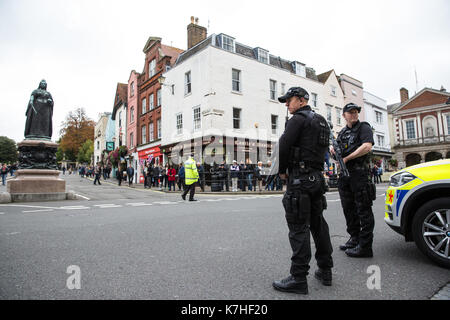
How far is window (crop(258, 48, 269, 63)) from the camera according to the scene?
25.1m

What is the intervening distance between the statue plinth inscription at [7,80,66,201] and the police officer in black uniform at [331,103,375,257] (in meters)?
11.9

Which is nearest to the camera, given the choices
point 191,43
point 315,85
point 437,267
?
point 437,267

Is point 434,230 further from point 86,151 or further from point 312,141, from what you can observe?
point 86,151

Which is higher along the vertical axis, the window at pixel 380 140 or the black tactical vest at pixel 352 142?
the window at pixel 380 140

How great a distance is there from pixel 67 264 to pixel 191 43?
81.7ft

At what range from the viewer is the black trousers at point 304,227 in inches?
99.8

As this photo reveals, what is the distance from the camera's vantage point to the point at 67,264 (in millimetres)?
3295

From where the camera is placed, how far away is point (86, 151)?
2470 inches

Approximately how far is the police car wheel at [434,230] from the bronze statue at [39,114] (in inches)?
538

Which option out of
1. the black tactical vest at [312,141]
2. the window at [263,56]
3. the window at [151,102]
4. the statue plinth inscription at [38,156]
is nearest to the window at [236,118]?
the window at [263,56]

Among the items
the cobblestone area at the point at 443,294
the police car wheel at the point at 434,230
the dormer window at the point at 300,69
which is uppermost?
the dormer window at the point at 300,69

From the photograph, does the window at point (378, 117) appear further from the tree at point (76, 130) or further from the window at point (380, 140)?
the tree at point (76, 130)
